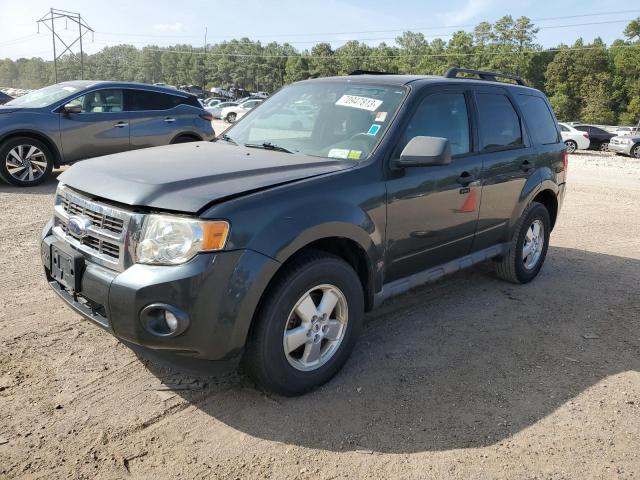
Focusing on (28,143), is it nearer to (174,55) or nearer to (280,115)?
(280,115)

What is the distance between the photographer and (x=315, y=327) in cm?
312

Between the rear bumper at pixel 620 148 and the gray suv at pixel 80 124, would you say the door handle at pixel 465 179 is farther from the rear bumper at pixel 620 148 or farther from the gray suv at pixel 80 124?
the rear bumper at pixel 620 148

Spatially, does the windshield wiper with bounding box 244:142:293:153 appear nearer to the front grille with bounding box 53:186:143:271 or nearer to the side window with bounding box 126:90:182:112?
the front grille with bounding box 53:186:143:271

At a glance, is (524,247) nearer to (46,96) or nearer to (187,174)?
(187,174)

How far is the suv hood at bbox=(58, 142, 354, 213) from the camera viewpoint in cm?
267

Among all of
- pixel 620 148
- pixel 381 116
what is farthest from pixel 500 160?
pixel 620 148

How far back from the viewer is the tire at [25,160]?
8250 millimetres

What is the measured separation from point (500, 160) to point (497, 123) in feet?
1.14

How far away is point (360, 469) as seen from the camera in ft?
8.39

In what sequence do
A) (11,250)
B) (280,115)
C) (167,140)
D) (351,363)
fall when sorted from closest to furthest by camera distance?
(351,363), (280,115), (11,250), (167,140)

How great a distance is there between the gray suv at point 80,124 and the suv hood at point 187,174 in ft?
18.9

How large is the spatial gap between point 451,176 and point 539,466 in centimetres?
205

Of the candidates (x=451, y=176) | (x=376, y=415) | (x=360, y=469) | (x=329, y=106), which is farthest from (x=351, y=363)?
(x=329, y=106)

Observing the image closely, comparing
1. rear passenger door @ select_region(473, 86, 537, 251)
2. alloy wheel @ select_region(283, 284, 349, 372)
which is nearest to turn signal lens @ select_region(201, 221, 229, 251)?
alloy wheel @ select_region(283, 284, 349, 372)
